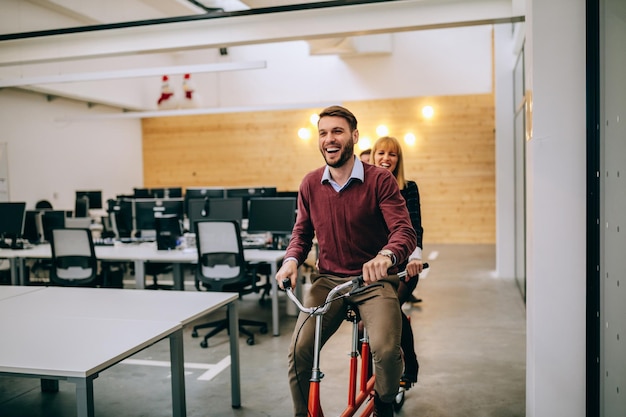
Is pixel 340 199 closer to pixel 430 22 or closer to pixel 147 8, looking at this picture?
pixel 430 22

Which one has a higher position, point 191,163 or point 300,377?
point 191,163

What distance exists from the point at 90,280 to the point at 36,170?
636cm

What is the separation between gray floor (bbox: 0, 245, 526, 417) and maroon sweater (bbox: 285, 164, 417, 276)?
125 centimetres

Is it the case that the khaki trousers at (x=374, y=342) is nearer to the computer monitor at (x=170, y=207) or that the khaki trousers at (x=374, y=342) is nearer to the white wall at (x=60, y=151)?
the computer monitor at (x=170, y=207)

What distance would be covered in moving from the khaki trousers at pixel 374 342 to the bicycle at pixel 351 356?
0.09 m

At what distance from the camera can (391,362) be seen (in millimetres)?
2219

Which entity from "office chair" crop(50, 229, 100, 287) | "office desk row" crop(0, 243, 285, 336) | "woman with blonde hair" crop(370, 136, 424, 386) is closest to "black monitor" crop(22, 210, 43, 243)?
"office desk row" crop(0, 243, 285, 336)

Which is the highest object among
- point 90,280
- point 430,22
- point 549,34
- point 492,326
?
point 430,22

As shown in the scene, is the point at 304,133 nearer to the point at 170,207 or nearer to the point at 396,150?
the point at 170,207

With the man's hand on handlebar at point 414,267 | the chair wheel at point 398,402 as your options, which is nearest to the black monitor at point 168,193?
the chair wheel at point 398,402

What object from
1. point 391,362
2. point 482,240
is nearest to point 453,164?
point 482,240

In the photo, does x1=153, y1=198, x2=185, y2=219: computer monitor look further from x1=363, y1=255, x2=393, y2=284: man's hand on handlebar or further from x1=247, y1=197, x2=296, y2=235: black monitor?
x1=363, y1=255, x2=393, y2=284: man's hand on handlebar

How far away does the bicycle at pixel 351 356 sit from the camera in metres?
2.02

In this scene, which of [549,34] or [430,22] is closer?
[549,34]
